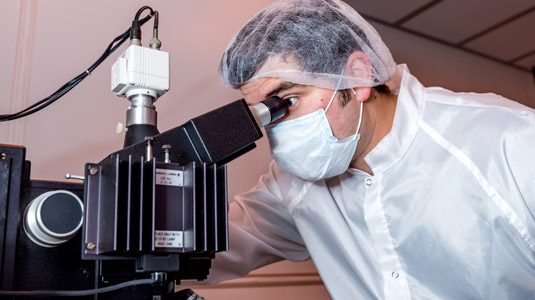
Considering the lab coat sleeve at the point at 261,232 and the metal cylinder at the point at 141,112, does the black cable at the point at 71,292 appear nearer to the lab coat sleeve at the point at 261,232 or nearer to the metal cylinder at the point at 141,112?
the metal cylinder at the point at 141,112

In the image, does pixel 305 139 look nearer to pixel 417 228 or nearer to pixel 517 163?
pixel 417 228

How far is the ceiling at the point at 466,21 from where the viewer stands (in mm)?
2436

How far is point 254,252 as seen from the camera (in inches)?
47.9

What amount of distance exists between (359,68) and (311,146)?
20cm

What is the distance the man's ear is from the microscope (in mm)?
473

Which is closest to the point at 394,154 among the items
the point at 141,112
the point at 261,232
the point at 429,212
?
the point at 429,212

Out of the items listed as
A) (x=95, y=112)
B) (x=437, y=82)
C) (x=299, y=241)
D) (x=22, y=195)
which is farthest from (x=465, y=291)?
(x=437, y=82)

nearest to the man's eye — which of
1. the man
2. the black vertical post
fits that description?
the man

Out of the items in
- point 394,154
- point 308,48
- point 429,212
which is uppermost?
point 308,48

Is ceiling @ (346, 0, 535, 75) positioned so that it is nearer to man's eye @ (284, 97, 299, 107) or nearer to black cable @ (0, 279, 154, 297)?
man's eye @ (284, 97, 299, 107)

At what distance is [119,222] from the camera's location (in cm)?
53

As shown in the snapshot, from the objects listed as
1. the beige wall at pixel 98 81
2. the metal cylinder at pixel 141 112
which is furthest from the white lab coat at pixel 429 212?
the metal cylinder at pixel 141 112

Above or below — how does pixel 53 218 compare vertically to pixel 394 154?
below

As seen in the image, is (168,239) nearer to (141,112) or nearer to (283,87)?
(141,112)
